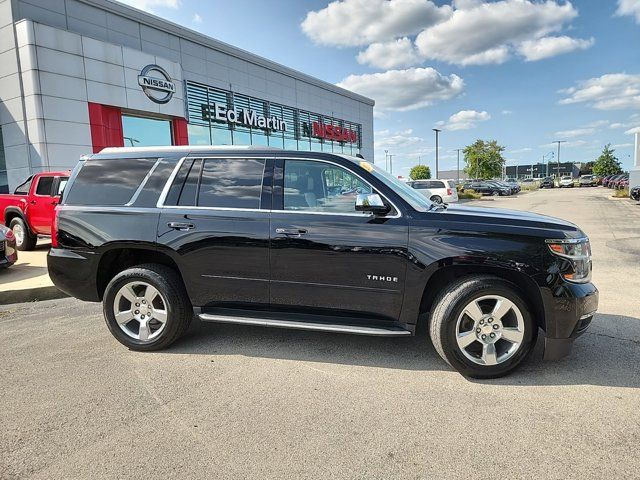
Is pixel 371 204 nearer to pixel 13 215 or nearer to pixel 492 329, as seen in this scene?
pixel 492 329

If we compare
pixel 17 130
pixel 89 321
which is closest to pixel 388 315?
pixel 89 321

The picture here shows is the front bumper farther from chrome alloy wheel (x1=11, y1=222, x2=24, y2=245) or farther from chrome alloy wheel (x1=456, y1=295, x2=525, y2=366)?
chrome alloy wheel (x1=11, y1=222, x2=24, y2=245)

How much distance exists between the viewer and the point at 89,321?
5164mm

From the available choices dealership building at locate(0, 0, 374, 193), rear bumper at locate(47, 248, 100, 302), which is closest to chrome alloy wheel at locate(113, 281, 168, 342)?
rear bumper at locate(47, 248, 100, 302)

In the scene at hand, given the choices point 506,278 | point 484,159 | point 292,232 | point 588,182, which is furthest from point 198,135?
point 588,182

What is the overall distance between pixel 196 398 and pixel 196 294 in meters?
1.10

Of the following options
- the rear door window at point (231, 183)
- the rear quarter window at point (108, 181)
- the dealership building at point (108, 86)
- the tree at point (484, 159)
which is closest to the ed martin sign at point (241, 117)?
the dealership building at point (108, 86)

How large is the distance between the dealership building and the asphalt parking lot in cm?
1086

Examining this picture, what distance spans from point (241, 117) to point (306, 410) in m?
23.7

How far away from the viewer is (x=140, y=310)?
4.20m

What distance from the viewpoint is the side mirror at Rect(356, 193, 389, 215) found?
11.6ft

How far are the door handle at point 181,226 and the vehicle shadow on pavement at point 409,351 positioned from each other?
1.20 meters

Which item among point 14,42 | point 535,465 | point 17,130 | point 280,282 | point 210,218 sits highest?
point 14,42

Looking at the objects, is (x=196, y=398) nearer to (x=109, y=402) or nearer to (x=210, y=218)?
(x=109, y=402)
